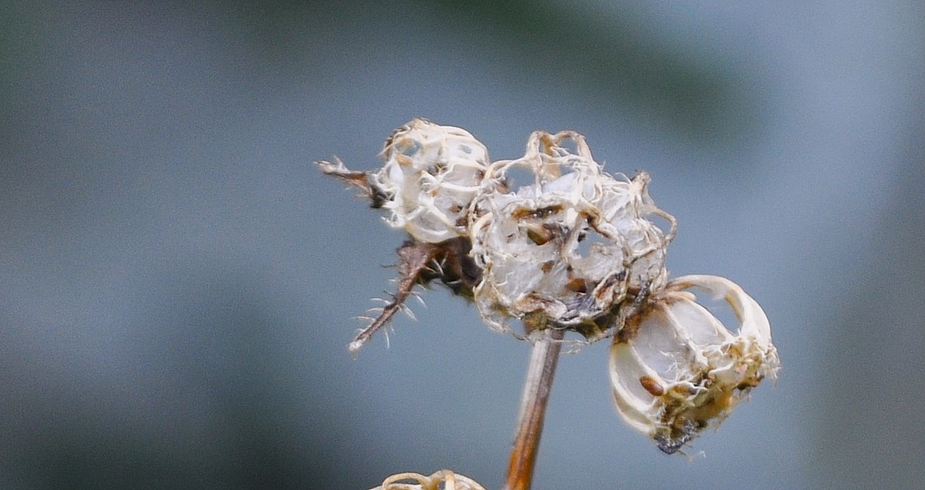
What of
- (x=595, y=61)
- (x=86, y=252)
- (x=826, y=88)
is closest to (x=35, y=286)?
(x=86, y=252)

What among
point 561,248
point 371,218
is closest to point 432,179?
point 561,248

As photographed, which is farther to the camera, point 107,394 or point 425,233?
point 107,394

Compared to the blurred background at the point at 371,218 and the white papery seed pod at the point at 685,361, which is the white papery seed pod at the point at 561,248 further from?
the blurred background at the point at 371,218

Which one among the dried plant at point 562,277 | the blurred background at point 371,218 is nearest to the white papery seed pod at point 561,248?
the dried plant at point 562,277

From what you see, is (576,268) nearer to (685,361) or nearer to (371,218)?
(685,361)

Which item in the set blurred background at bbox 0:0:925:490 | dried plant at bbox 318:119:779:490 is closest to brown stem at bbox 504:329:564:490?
dried plant at bbox 318:119:779:490

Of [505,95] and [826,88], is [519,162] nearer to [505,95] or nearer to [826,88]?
[505,95]
